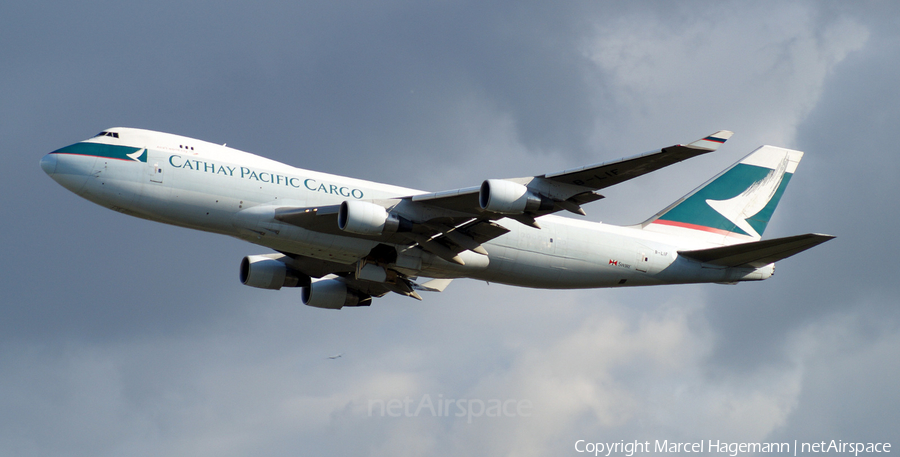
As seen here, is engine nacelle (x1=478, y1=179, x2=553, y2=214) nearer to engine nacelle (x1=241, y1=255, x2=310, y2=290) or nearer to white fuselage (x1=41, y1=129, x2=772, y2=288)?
white fuselage (x1=41, y1=129, x2=772, y2=288)

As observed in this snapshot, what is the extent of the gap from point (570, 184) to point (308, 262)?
1546 cm

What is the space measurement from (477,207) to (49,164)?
16611 mm

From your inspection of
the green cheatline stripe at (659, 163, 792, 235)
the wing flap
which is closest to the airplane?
the wing flap

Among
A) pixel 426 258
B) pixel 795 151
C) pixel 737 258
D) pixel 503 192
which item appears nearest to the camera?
pixel 503 192

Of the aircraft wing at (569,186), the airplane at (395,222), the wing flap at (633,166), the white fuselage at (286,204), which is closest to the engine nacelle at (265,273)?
the airplane at (395,222)

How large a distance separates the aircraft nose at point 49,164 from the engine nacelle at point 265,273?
36.6 ft

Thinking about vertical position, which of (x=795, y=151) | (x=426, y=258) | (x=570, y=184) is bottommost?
(x=426, y=258)

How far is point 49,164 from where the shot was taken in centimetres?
3334

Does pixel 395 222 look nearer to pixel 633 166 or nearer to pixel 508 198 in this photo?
pixel 508 198

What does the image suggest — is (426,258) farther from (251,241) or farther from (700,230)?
(700,230)

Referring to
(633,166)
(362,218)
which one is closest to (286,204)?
(362,218)

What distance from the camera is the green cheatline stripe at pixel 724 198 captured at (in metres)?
45.4

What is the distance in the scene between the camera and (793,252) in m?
38.6

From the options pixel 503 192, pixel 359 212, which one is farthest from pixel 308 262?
pixel 503 192
